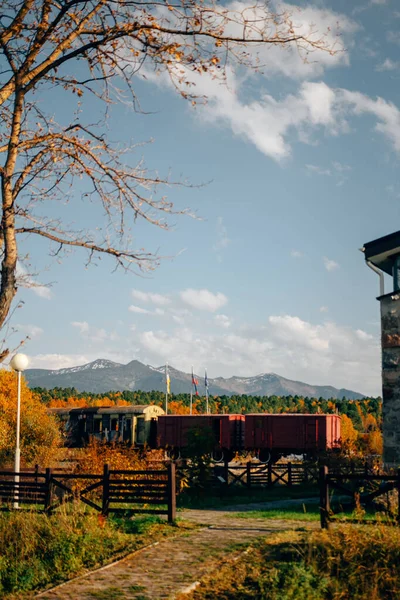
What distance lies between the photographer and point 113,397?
14550 centimetres

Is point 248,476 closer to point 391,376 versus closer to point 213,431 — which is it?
point 391,376

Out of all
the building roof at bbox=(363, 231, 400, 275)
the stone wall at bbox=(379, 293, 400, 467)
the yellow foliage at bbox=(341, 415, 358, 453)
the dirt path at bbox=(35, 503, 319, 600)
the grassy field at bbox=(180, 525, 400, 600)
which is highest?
the building roof at bbox=(363, 231, 400, 275)

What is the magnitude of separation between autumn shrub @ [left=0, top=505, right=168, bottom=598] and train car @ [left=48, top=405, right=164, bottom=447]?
1004 inches

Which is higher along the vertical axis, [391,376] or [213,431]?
[391,376]

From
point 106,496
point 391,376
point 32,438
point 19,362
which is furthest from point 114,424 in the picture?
point 391,376

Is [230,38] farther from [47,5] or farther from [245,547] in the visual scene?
[245,547]

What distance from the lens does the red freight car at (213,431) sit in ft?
123

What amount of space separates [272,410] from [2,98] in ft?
353

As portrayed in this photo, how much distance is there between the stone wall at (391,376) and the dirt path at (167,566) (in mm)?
3721

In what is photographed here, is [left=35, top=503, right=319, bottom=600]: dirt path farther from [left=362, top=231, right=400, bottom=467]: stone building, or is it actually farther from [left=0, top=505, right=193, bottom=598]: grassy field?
[left=362, top=231, right=400, bottom=467]: stone building

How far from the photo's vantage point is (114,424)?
136 ft

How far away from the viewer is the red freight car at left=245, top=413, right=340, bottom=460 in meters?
34.5

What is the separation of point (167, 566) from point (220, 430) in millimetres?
26872

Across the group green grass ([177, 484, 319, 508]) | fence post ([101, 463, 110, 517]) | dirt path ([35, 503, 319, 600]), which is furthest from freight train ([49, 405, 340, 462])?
dirt path ([35, 503, 319, 600])
